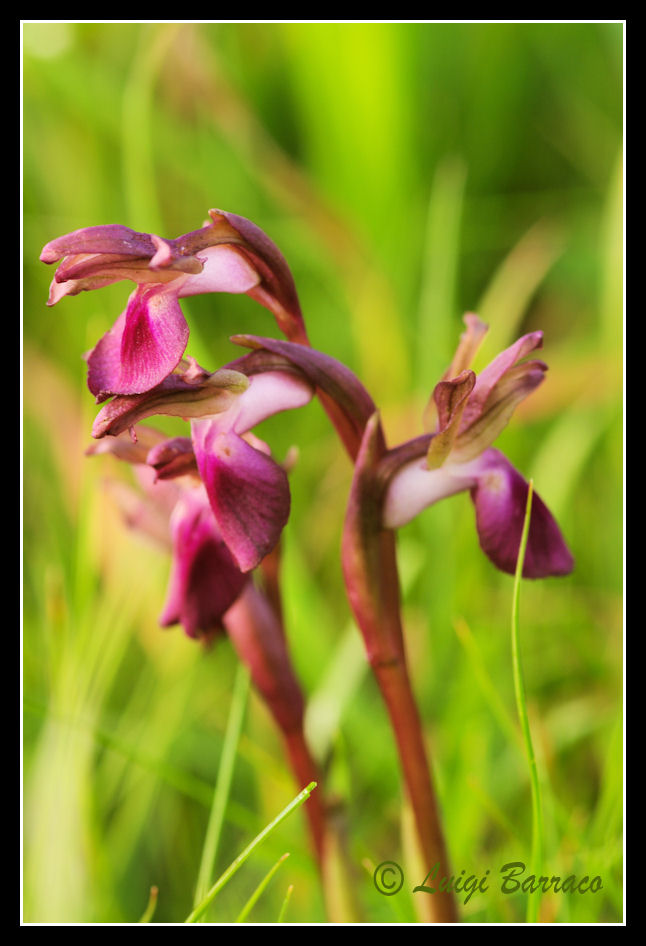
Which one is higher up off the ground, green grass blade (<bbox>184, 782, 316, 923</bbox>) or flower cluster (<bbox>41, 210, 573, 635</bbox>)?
flower cluster (<bbox>41, 210, 573, 635</bbox>)

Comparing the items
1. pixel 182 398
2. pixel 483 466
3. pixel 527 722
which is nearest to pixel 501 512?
pixel 483 466

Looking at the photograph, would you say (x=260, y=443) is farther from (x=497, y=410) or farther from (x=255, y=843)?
(x=255, y=843)

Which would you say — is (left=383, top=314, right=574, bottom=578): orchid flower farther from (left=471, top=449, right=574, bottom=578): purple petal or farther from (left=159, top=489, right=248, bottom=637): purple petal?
(left=159, top=489, right=248, bottom=637): purple petal

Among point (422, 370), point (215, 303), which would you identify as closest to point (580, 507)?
point (422, 370)

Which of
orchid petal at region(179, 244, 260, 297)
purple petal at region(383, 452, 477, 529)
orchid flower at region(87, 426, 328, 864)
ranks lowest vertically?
orchid flower at region(87, 426, 328, 864)

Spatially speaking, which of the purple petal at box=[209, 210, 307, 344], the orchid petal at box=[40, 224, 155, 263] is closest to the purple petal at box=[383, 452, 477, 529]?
the purple petal at box=[209, 210, 307, 344]

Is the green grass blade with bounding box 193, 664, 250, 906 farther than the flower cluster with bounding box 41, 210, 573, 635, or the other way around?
the green grass blade with bounding box 193, 664, 250, 906

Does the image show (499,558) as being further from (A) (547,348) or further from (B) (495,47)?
(B) (495,47)

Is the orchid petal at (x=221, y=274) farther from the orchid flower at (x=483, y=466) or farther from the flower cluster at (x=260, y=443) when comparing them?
the orchid flower at (x=483, y=466)
